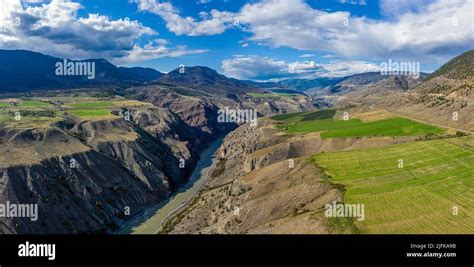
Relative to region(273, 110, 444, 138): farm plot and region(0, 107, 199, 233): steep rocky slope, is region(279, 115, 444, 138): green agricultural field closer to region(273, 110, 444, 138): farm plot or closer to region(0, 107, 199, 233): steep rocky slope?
region(273, 110, 444, 138): farm plot

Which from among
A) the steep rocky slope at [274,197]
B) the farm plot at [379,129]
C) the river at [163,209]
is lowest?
the river at [163,209]

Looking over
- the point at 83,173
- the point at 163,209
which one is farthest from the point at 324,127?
the point at 83,173

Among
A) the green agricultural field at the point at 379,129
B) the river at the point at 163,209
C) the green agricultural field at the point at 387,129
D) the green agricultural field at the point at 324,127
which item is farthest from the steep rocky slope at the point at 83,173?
the green agricultural field at the point at 387,129

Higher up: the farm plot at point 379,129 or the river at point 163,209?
the farm plot at point 379,129

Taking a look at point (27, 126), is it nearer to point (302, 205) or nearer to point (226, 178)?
point (226, 178)

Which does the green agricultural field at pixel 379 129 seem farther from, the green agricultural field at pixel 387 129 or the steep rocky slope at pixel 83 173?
the steep rocky slope at pixel 83 173

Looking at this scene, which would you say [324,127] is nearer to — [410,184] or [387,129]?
[387,129]
